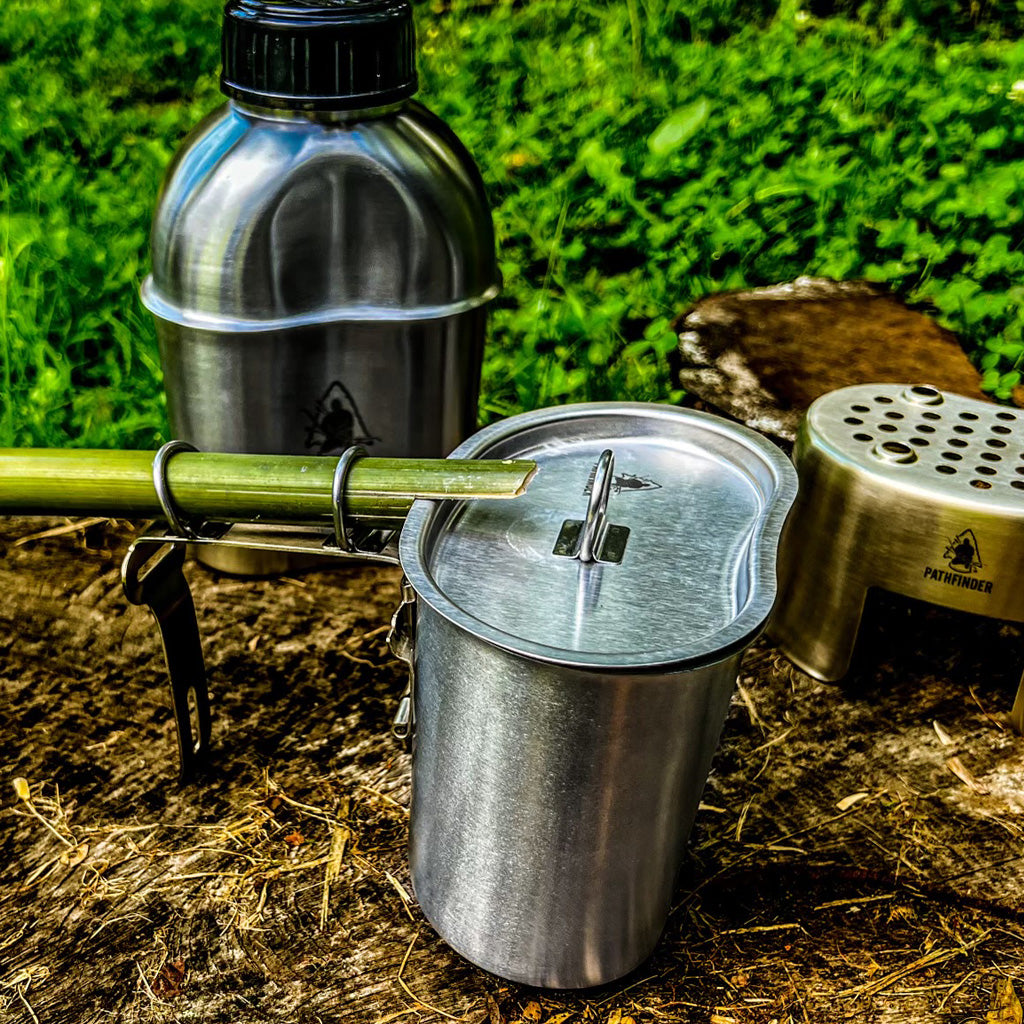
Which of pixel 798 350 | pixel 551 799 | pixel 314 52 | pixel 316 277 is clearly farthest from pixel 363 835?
pixel 798 350

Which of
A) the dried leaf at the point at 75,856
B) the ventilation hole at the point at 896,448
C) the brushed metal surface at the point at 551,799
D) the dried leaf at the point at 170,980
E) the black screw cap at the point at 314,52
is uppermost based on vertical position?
the black screw cap at the point at 314,52

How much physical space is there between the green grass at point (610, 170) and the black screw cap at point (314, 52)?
1.02 metres

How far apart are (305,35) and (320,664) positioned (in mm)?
1069

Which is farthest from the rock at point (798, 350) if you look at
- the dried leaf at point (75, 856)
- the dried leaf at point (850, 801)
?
the dried leaf at point (75, 856)

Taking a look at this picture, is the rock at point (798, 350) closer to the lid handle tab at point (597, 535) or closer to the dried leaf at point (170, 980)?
the lid handle tab at point (597, 535)

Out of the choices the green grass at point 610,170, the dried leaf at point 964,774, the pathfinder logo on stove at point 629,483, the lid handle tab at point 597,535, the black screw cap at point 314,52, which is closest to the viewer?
the lid handle tab at point 597,535

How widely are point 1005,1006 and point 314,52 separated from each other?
1.71 meters

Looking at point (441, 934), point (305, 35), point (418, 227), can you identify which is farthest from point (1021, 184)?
point (441, 934)

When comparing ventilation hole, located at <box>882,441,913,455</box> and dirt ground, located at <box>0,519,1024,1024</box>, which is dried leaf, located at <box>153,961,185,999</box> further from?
ventilation hole, located at <box>882,441,913,455</box>

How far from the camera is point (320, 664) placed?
6.76ft

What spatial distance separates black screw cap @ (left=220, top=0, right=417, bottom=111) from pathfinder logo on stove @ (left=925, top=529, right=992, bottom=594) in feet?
3.86

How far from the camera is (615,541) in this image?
1.47 metres

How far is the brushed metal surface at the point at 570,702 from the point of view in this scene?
1229 millimetres

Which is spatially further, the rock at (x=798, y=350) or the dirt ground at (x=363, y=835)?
the rock at (x=798, y=350)
